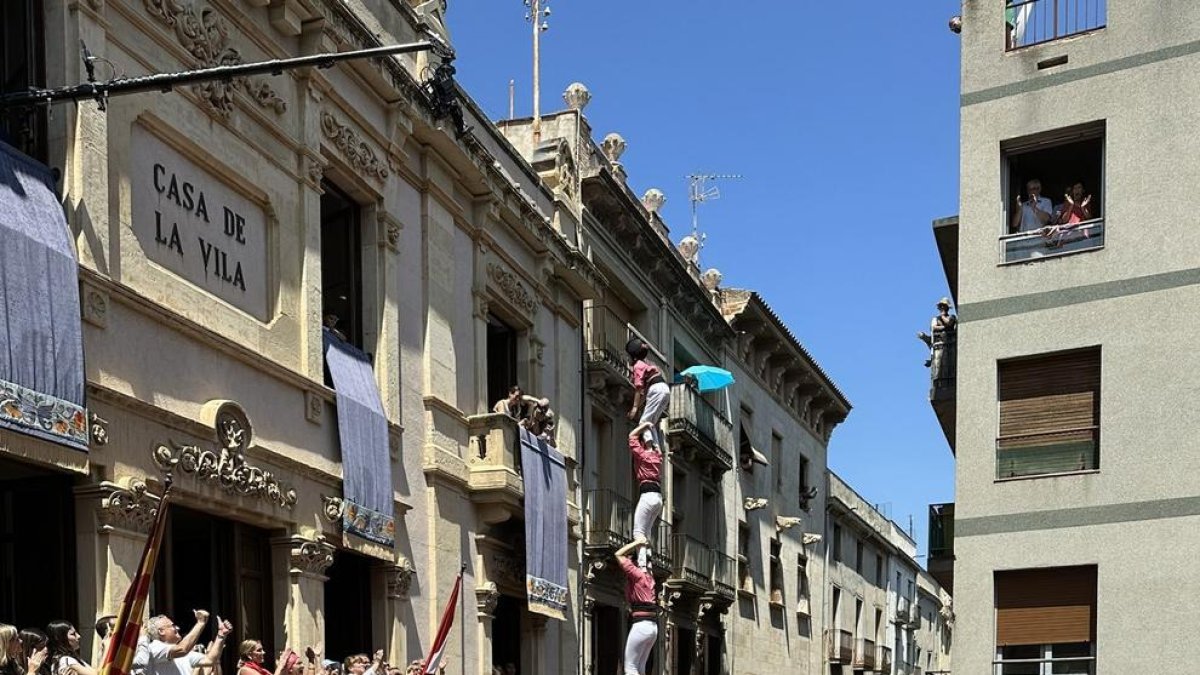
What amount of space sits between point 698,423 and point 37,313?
24504 mm

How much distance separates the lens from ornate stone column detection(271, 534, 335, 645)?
19.6m

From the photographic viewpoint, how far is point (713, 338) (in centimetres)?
4244

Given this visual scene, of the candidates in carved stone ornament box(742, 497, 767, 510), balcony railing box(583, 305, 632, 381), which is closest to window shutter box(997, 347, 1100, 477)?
balcony railing box(583, 305, 632, 381)

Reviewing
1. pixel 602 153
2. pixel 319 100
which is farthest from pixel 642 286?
pixel 319 100

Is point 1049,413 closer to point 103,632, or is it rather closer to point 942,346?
point 942,346

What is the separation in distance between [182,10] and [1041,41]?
41.1ft

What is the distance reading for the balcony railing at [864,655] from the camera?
54000 millimetres

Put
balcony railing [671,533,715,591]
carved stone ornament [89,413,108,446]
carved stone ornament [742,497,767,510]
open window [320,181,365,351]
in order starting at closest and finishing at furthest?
carved stone ornament [89,413,108,446], open window [320,181,365,351], balcony railing [671,533,715,591], carved stone ornament [742,497,767,510]

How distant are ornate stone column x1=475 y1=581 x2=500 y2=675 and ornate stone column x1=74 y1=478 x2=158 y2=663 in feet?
31.1

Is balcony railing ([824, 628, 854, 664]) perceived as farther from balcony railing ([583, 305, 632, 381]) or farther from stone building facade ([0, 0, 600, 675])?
stone building facade ([0, 0, 600, 675])

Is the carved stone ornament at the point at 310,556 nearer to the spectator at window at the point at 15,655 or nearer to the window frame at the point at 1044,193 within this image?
the spectator at window at the point at 15,655

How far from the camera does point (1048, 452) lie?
76.6 ft

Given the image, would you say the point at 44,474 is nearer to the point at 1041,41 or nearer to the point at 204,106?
the point at 204,106

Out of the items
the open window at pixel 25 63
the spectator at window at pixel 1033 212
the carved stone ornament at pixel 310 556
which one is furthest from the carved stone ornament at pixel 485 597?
the open window at pixel 25 63
